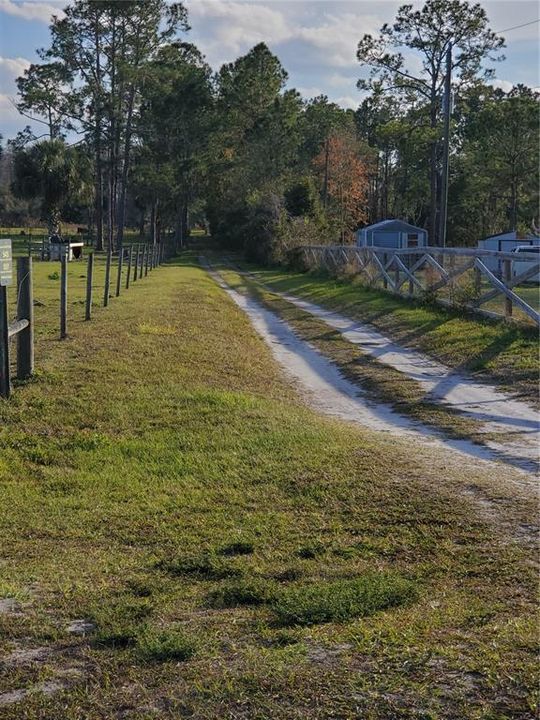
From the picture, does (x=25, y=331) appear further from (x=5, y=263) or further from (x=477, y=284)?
(x=477, y=284)

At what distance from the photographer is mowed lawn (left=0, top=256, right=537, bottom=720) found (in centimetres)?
300

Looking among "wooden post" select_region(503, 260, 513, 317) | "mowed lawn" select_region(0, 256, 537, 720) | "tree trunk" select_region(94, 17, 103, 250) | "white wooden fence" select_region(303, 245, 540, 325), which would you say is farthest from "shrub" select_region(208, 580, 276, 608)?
"tree trunk" select_region(94, 17, 103, 250)

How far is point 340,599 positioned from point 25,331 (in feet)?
19.2

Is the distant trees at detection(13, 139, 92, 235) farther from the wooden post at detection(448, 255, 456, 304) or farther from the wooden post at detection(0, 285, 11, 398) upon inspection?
the wooden post at detection(0, 285, 11, 398)

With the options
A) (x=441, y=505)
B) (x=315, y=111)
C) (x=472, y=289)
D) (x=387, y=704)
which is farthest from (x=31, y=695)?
(x=315, y=111)

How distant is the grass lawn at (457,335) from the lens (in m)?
11.2

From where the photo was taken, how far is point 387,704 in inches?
113

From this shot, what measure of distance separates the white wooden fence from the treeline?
1890 cm

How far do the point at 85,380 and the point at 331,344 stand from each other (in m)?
6.86

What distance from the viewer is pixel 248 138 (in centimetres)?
6656

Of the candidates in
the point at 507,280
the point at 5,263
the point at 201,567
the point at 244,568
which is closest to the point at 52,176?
the point at 507,280

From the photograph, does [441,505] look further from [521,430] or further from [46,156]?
[46,156]

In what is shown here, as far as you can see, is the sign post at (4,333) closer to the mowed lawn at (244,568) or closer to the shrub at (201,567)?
the mowed lawn at (244,568)

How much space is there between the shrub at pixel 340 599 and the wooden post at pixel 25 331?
558 cm
